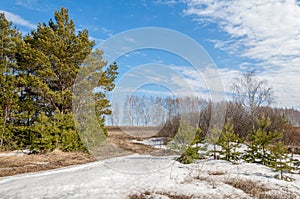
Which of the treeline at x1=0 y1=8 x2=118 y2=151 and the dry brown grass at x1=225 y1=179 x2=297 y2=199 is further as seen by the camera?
the treeline at x1=0 y1=8 x2=118 y2=151

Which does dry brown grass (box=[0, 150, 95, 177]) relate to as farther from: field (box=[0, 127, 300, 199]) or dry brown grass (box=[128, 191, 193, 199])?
dry brown grass (box=[128, 191, 193, 199])

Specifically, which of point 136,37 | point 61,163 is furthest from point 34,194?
point 136,37

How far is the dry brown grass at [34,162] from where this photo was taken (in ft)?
20.7

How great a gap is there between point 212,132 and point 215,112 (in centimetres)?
807

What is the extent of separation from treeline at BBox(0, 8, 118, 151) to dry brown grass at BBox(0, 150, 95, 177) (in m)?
0.73

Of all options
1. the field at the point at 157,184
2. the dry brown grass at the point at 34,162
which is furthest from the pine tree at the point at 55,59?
the field at the point at 157,184

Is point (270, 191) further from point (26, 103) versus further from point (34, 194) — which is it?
point (26, 103)

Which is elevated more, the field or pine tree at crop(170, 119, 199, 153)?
pine tree at crop(170, 119, 199, 153)

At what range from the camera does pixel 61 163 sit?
24.8 ft

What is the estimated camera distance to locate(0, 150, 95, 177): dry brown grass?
6323 mm

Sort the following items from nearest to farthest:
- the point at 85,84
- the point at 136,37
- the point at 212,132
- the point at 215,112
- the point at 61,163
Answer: the point at 136,37
the point at 61,163
the point at 212,132
the point at 85,84
the point at 215,112

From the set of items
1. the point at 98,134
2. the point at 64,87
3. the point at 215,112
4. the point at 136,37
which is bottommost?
the point at 98,134

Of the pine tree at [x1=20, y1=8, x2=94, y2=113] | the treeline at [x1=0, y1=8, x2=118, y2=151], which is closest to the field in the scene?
the treeline at [x1=0, y1=8, x2=118, y2=151]

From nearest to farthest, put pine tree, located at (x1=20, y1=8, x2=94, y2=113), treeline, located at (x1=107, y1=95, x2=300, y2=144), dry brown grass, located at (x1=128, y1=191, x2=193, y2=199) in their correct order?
1. dry brown grass, located at (x1=128, y1=191, x2=193, y2=199)
2. pine tree, located at (x1=20, y1=8, x2=94, y2=113)
3. treeline, located at (x1=107, y1=95, x2=300, y2=144)
